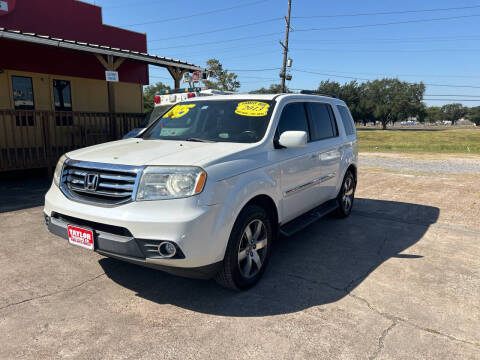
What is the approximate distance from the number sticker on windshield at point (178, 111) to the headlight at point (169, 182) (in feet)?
5.90

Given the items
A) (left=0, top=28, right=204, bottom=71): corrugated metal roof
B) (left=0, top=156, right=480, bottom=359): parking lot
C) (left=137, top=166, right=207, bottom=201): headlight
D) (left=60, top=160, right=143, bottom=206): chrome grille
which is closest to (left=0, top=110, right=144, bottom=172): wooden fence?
(left=0, top=28, right=204, bottom=71): corrugated metal roof

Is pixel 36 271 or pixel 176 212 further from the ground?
pixel 176 212

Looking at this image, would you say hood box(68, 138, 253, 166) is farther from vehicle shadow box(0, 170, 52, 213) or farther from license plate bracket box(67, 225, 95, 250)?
vehicle shadow box(0, 170, 52, 213)

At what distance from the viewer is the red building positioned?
9.62m

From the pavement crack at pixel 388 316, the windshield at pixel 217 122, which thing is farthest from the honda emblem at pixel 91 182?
the pavement crack at pixel 388 316

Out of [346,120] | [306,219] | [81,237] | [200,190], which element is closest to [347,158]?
[346,120]

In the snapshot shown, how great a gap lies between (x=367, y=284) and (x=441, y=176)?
8750mm

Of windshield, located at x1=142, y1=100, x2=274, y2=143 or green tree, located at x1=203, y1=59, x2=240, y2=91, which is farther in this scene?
green tree, located at x1=203, y1=59, x2=240, y2=91

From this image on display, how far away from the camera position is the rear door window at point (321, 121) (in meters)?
4.52

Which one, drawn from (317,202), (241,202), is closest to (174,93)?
(317,202)

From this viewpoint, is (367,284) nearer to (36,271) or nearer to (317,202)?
(317,202)

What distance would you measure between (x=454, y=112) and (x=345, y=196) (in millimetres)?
178274

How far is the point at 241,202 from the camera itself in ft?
9.53

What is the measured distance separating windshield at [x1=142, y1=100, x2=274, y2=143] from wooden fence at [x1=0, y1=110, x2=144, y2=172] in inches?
206
